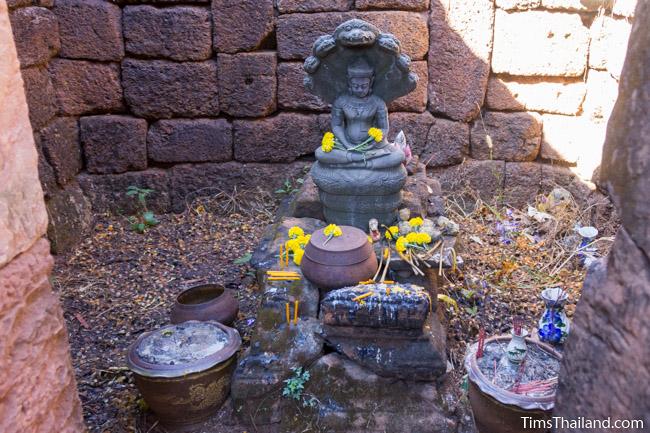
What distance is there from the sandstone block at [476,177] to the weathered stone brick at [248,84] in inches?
69.3

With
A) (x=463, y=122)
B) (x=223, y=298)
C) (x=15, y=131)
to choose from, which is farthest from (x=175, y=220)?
(x=15, y=131)

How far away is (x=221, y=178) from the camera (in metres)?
5.55

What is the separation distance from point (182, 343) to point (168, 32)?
3.10m

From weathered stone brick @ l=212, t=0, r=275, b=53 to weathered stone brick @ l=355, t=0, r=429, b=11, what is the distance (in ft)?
2.63

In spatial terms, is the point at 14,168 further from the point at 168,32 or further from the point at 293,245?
the point at 168,32

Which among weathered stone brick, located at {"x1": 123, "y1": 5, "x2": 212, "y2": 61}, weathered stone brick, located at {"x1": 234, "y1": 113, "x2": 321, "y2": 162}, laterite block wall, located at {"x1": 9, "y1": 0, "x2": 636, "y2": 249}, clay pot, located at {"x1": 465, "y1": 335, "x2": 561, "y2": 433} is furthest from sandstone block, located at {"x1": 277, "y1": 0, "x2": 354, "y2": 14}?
clay pot, located at {"x1": 465, "y1": 335, "x2": 561, "y2": 433}

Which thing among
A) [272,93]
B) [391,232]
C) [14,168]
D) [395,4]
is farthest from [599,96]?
[14,168]

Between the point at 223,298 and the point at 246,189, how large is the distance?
2.27 metres

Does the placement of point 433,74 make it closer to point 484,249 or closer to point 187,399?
point 484,249

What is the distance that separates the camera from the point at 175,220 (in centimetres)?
540

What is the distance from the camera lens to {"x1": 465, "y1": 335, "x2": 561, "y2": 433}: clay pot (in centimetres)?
248

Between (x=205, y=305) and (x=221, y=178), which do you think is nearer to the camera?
(x=205, y=305)

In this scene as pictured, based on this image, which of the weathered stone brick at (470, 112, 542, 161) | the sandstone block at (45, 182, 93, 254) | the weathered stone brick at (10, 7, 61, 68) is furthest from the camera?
the weathered stone brick at (470, 112, 542, 161)

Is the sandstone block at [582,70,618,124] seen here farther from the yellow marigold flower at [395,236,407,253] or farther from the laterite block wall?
the yellow marigold flower at [395,236,407,253]
